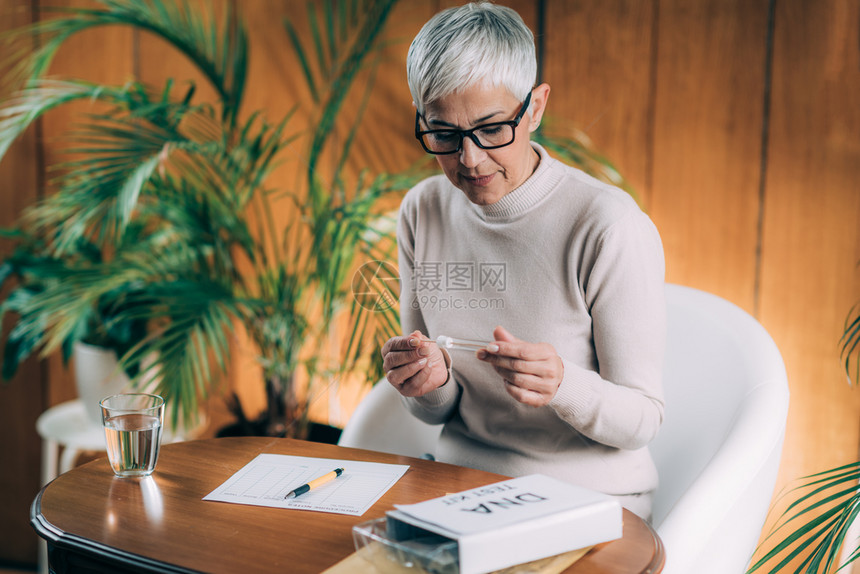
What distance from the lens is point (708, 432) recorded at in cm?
134

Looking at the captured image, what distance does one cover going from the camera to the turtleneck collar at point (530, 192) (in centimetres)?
123

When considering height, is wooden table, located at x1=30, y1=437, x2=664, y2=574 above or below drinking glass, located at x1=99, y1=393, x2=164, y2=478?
below

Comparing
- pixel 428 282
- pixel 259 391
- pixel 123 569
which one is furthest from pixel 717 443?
pixel 259 391

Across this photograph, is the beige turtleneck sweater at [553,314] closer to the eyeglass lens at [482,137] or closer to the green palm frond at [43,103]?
the eyeglass lens at [482,137]

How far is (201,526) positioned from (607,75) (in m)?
1.45

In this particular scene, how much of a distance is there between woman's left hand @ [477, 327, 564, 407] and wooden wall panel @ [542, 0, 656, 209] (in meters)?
1.08

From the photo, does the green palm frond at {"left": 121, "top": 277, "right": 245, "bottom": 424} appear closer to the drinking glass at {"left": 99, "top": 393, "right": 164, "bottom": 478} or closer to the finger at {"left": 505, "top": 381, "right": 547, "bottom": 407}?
the drinking glass at {"left": 99, "top": 393, "right": 164, "bottom": 478}

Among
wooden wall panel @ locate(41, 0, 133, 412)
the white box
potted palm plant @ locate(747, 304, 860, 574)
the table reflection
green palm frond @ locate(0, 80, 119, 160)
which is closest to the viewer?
the white box

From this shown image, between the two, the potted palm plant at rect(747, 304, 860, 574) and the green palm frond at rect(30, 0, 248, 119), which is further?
the green palm frond at rect(30, 0, 248, 119)

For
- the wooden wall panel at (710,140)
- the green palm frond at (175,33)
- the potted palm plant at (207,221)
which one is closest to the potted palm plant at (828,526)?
the wooden wall panel at (710,140)

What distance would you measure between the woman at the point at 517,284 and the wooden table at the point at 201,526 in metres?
0.17

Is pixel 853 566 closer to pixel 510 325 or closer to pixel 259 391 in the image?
pixel 510 325

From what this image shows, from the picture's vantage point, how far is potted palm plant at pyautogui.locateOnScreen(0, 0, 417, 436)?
176 centimetres

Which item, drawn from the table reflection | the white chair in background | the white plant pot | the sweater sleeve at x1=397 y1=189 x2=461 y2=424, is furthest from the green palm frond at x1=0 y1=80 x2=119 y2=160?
the table reflection
